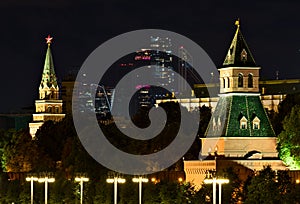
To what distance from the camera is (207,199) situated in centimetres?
12875

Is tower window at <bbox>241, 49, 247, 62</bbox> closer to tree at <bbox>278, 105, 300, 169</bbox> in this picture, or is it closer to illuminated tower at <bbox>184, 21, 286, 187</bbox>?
illuminated tower at <bbox>184, 21, 286, 187</bbox>

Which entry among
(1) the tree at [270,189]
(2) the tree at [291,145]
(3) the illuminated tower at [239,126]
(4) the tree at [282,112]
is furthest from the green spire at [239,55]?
(1) the tree at [270,189]

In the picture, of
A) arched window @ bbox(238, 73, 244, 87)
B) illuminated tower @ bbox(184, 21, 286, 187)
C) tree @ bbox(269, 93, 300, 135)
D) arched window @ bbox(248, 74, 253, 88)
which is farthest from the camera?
tree @ bbox(269, 93, 300, 135)

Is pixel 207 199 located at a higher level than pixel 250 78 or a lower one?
lower

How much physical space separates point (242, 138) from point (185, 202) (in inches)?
589

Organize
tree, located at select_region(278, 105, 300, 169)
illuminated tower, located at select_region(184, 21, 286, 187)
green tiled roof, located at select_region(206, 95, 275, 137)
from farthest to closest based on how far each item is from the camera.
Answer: tree, located at select_region(278, 105, 300, 169) < green tiled roof, located at select_region(206, 95, 275, 137) < illuminated tower, located at select_region(184, 21, 286, 187)

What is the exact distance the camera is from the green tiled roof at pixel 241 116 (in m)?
143

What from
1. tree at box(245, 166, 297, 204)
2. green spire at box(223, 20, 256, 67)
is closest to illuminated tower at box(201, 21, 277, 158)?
green spire at box(223, 20, 256, 67)

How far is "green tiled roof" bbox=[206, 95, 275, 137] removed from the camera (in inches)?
5635

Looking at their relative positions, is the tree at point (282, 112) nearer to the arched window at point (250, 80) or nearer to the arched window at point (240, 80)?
the arched window at point (250, 80)

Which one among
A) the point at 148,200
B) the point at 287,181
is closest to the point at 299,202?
the point at 287,181

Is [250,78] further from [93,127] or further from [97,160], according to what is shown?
[93,127]

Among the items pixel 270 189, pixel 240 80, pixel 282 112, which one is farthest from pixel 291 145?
pixel 282 112

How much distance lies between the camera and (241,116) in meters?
143
